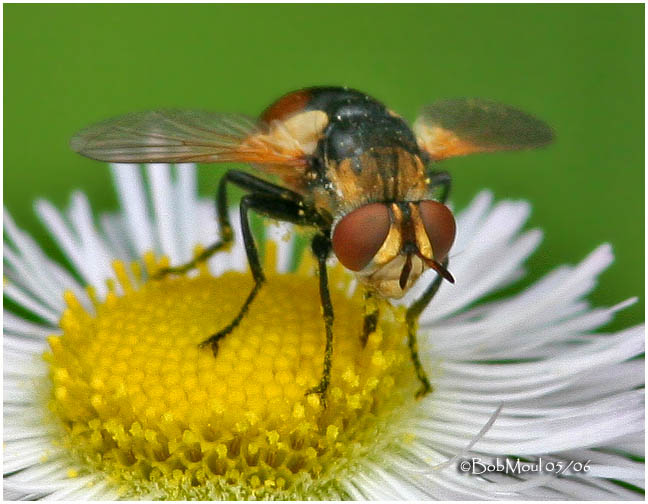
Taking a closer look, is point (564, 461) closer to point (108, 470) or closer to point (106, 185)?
point (108, 470)

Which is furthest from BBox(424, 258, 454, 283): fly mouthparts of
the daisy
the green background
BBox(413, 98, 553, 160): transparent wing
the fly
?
the green background

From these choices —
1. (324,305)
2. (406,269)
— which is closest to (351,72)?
(324,305)

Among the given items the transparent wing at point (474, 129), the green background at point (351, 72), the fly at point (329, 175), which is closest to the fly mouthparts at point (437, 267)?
the fly at point (329, 175)

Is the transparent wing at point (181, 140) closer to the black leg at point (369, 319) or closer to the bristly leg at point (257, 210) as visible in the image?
the bristly leg at point (257, 210)

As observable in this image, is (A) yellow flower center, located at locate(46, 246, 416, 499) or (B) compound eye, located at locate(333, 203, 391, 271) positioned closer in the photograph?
(B) compound eye, located at locate(333, 203, 391, 271)

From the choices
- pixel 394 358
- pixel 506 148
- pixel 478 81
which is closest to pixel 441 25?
pixel 478 81

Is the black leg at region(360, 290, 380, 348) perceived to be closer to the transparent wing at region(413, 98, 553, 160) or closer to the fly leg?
the fly leg
